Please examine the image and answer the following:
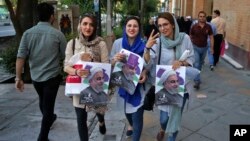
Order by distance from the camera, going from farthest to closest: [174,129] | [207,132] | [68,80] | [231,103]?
[231,103]
[207,132]
[174,129]
[68,80]

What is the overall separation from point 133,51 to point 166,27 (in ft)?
1.51

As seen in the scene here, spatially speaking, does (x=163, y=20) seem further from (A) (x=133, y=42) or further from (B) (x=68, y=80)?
(B) (x=68, y=80)

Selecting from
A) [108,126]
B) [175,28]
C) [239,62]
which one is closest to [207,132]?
[108,126]

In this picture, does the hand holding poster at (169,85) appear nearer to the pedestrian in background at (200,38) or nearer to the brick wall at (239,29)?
the pedestrian in background at (200,38)

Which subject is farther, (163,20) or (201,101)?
(201,101)

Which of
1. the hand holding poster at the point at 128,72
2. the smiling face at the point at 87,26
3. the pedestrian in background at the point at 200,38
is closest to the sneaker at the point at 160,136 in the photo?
the hand holding poster at the point at 128,72

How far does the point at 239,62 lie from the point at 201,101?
176 inches

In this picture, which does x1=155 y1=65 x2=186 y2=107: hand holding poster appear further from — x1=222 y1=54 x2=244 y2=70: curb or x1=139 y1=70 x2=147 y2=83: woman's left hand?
x1=222 y1=54 x2=244 y2=70: curb

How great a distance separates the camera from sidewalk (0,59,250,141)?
4.66m

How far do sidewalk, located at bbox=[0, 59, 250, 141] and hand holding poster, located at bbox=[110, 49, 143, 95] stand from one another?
18.6 inches

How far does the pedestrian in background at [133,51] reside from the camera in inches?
146

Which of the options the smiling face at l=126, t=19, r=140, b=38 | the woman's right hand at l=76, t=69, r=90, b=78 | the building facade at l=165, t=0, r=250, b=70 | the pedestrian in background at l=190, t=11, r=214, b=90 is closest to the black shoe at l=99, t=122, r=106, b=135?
the woman's right hand at l=76, t=69, r=90, b=78

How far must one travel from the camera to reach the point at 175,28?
370 centimetres

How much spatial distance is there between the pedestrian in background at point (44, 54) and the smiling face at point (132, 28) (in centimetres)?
88
